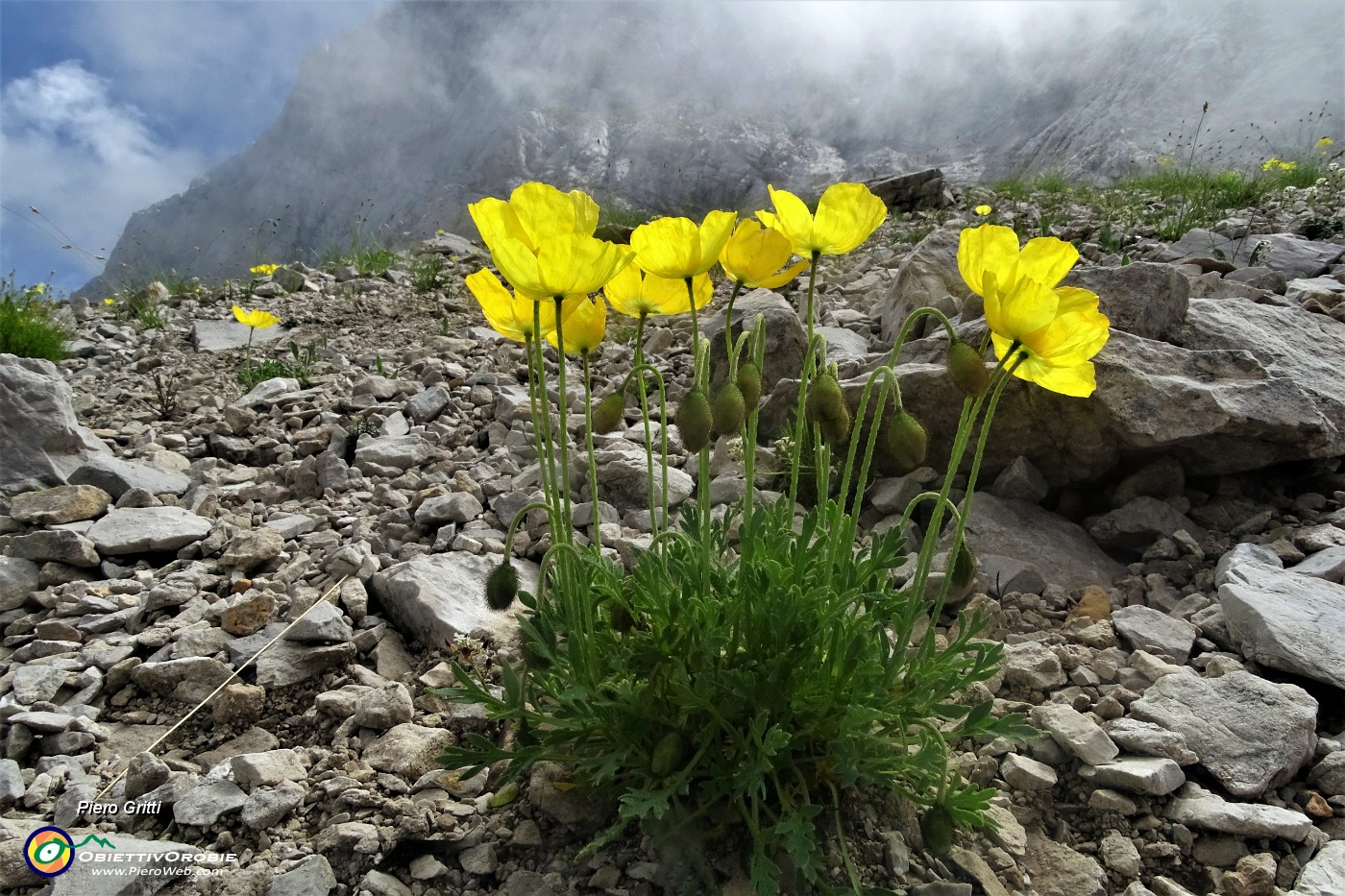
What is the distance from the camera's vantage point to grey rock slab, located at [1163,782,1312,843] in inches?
63.3

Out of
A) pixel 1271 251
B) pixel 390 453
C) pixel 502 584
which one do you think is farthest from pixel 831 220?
pixel 1271 251

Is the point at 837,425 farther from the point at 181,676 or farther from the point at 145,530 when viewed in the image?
the point at 145,530

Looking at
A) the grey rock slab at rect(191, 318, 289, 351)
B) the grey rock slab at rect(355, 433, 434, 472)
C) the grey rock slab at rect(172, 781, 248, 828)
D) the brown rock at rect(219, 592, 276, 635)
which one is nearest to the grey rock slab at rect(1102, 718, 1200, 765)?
the grey rock slab at rect(172, 781, 248, 828)

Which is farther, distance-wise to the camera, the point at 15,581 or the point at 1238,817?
the point at 15,581

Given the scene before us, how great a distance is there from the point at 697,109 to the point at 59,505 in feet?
91.2

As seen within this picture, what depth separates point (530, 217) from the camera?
142 centimetres

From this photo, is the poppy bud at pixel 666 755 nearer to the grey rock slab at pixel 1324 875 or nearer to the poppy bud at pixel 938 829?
the poppy bud at pixel 938 829

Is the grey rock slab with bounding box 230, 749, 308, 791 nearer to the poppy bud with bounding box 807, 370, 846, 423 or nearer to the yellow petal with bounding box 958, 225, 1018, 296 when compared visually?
the poppy bud with bounding box 807, 370, 846, 423

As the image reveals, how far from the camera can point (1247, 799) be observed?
172cm

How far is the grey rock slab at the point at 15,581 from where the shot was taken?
2619 millimetres

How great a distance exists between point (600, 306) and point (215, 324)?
5.43 meters

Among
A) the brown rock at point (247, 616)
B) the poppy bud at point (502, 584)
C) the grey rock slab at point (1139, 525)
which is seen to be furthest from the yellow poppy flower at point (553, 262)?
the grey rock slab at point (1139, 525)

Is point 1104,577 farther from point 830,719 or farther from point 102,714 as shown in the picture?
point 102,714

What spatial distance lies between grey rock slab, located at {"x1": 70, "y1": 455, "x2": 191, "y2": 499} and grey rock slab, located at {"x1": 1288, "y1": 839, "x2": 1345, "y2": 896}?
376 cm
